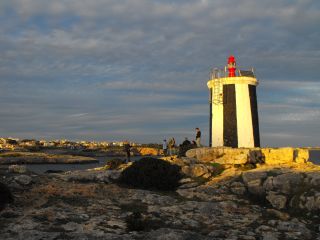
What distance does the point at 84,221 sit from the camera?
17391 mm

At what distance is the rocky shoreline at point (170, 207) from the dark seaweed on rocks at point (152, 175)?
2.17 feet

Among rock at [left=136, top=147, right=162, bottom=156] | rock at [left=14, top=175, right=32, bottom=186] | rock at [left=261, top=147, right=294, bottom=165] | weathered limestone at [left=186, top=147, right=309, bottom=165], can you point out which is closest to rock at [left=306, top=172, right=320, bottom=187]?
weathered limestone at [left=186, top=147, right=309, bottom=165]

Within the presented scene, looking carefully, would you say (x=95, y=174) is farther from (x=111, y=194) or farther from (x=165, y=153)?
(x=165, y=153)

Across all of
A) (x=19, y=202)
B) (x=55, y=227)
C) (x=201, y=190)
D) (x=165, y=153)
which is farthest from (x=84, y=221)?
(x=165, y=153)

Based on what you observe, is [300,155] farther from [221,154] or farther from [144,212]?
[144,212]

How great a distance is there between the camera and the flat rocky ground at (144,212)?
16.5 metres

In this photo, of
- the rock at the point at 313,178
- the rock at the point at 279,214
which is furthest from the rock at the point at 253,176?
the rock at the point at 279,214

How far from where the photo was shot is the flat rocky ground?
54.3ft

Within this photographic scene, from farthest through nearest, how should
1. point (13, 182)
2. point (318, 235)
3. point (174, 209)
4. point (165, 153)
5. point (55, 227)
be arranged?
point (165, 153) < point (13, 182) < point (174, 209) < point (318, 235) < point (55, 227)

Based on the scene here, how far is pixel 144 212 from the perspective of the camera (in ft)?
62.5

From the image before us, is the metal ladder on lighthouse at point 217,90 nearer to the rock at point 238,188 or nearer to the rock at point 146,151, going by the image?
the rock at point 238,188

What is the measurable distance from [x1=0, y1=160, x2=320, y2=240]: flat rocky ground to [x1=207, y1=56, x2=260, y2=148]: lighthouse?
8998 millimetres

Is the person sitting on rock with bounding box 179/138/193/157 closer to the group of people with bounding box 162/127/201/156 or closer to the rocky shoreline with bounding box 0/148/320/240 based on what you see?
the group of people with bounding box 162/127/201/156

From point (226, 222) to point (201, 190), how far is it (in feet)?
14.4
